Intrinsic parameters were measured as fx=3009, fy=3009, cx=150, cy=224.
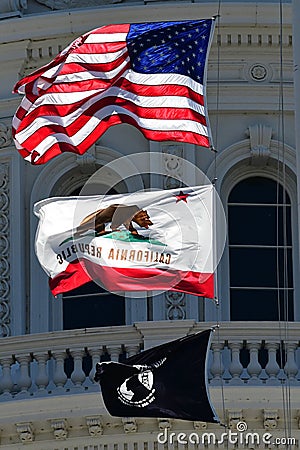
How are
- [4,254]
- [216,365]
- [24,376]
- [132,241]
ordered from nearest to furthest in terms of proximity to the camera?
[132,241]
[216,365]
[24,376]
[4,254]

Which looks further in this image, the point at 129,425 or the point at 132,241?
the point at 129,425

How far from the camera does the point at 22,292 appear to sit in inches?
1442

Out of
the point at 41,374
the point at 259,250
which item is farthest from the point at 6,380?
the point at 259,250

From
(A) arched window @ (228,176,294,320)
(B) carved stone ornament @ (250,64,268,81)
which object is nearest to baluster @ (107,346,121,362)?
(A) arched window @ (228,176,294,320)

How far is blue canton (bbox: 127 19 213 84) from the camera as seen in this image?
30.3 meters

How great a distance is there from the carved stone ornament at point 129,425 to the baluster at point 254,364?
1.36 meters

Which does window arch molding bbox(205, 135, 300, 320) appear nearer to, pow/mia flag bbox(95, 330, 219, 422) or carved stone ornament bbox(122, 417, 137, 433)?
carved stone ornament bbox(122, 417, 137, 433)

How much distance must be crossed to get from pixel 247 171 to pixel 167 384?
796 centimetres

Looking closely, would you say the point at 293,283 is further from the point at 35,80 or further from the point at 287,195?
the point at 35,80

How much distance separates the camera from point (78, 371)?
33469 mm

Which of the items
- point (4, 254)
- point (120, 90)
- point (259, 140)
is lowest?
point (4, 254)

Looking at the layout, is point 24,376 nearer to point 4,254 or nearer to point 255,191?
point 4,254

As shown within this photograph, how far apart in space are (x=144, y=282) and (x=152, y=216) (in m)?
0.86

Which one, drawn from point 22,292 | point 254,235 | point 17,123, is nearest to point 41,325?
point 22,292
